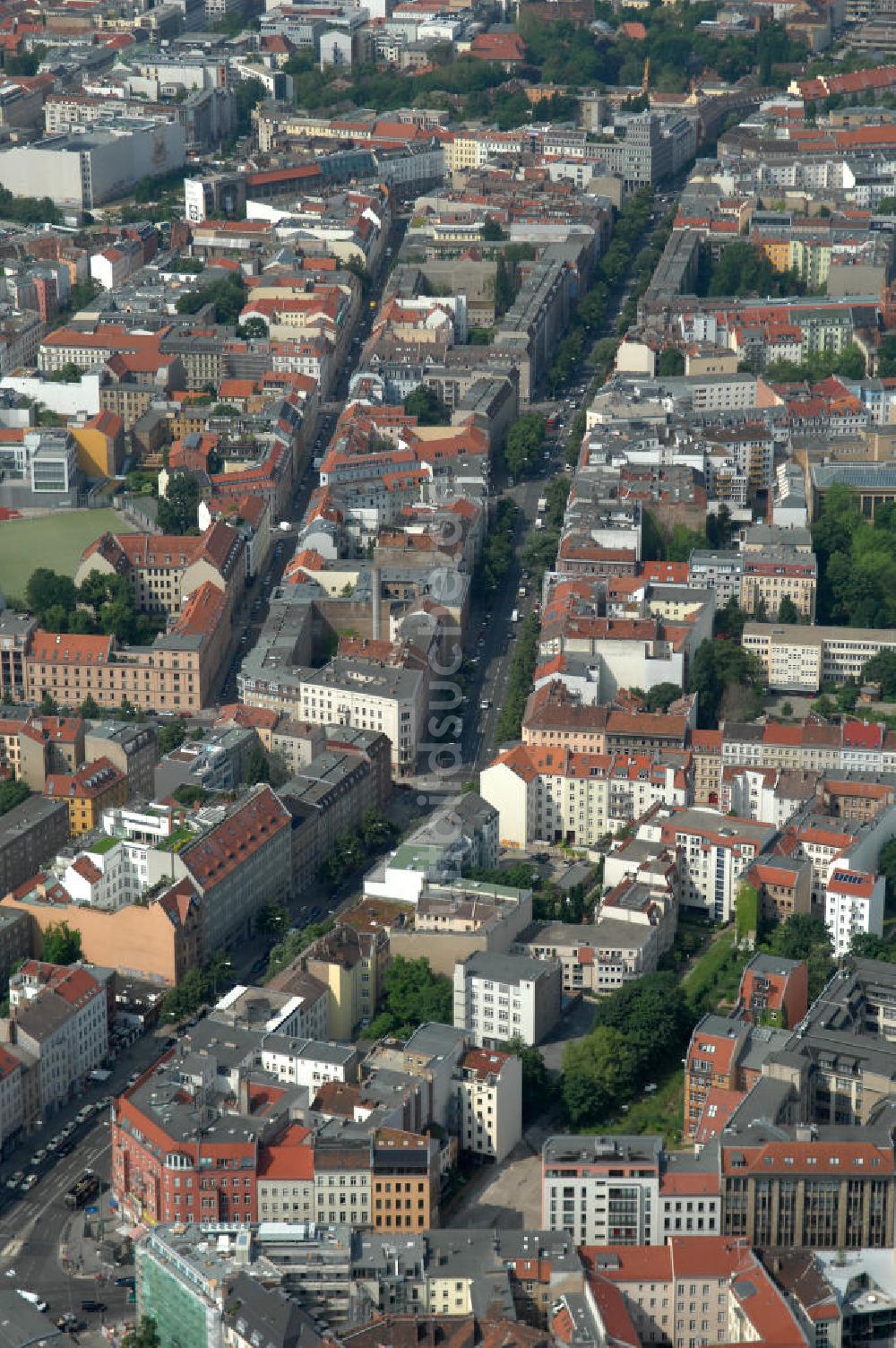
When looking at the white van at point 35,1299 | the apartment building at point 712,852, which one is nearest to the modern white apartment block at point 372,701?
the apartment building at point 712,852

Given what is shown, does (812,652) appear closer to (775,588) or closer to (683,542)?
(775,588)

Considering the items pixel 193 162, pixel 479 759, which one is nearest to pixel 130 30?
pixel 193 162

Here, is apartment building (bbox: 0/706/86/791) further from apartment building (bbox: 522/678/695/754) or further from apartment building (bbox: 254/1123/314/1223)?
apartment building (bbox: 254/1123/314/1223)

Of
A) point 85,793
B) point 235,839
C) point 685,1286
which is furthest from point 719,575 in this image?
point 685,1286

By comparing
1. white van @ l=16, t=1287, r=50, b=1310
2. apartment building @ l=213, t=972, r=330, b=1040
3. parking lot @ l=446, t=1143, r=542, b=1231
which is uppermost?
apartment building @ l=213, t=972, r=330, b=1040

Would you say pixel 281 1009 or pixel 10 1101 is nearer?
pixel 10 1101

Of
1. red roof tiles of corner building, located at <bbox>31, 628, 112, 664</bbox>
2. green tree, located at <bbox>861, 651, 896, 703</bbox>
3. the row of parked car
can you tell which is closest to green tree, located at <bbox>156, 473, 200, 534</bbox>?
red roof tiles of corner building, located at <bbox>31, 628, 112, 664</bbox>

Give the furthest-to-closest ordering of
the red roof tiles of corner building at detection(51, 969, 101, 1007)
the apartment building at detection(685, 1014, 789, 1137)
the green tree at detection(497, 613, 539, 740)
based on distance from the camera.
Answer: the green tree at detection(497, 613, 539, 740) → the red roof tiles of corner building at detection(51, 969, 101, 1007) → the apartment building at detection(685, 1014, 789, 1137)
